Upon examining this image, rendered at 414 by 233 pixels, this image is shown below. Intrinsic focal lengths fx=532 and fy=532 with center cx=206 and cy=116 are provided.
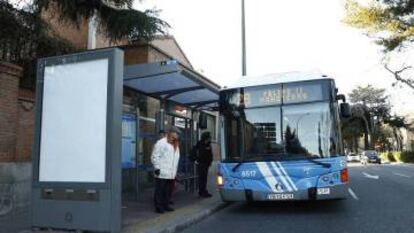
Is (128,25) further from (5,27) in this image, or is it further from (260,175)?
(260,175)

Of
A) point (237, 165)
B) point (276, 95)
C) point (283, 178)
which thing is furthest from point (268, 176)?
point (276, 95)

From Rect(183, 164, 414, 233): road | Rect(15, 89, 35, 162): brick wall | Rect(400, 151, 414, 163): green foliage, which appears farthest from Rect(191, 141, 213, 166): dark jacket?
Rect(400, 151, 414, 163): green foliage

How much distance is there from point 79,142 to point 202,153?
6.41m

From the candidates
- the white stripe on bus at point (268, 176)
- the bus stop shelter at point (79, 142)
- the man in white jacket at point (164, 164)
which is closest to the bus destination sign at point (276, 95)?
the white stripe on bus at point (268, 176)

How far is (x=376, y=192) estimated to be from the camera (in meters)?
15.8

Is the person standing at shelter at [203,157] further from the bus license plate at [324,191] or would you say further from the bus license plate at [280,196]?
the bus license plate at [324,191]

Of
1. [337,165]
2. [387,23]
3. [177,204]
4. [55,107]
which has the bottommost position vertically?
[177,204]

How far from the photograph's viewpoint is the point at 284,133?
11.0m

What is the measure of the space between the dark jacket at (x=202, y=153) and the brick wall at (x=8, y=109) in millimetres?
4950

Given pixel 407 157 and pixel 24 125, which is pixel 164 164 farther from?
pixel 407 157

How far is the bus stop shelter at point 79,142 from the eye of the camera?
307 inches

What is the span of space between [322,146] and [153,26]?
5.58m

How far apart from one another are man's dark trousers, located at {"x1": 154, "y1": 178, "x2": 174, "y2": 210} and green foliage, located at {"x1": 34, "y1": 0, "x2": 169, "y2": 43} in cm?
468

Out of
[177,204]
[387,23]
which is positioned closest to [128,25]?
[177,204]
